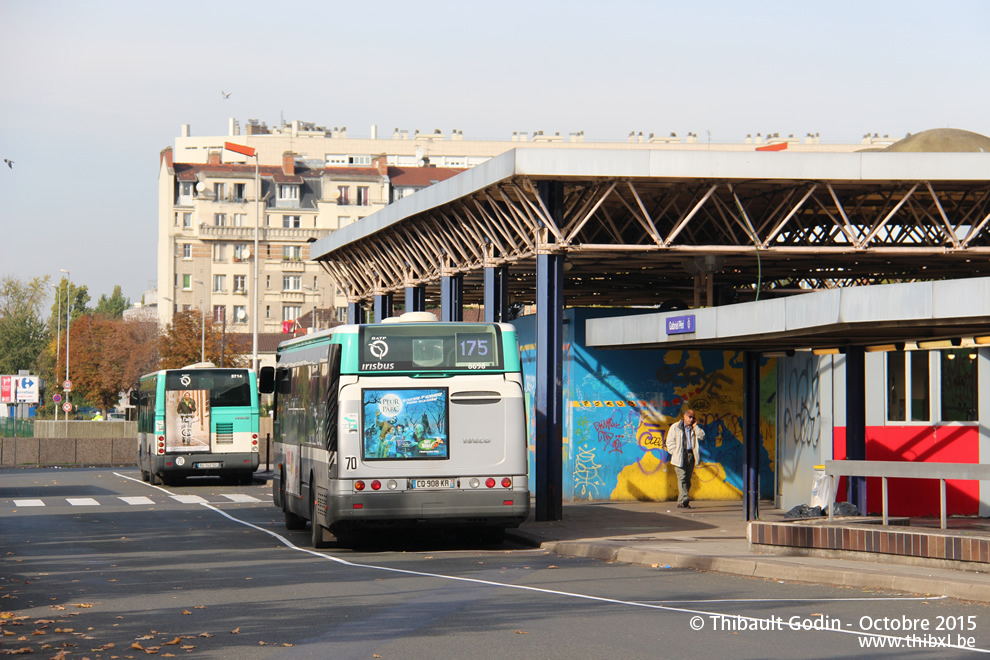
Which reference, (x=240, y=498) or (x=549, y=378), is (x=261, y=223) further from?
(x=549, y=378)

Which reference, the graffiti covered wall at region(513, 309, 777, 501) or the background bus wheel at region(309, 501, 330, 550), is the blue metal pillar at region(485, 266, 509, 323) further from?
the background bus wheel at region(309, 501, 330, 550)

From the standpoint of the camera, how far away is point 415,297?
34250 mm

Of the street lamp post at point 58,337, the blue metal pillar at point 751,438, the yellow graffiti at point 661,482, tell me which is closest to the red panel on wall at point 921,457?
the blue metal pillar at point 751,438

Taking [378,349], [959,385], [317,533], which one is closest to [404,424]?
[378,349]

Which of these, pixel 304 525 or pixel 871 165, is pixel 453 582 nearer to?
pixel 304 525

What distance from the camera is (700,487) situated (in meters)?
26.5

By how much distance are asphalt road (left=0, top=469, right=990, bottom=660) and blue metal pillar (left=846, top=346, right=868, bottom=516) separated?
4478mm

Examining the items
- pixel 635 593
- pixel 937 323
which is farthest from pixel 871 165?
pixel 635 593

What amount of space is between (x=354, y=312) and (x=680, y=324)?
24008 millimetres

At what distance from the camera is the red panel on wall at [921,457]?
68.5 feet

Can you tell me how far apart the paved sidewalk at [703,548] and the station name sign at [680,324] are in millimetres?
Result: 2894

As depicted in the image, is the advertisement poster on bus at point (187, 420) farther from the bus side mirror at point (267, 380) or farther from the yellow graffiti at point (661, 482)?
the yellow graffiti at point (661, 482)

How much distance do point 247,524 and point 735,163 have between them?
10369mm

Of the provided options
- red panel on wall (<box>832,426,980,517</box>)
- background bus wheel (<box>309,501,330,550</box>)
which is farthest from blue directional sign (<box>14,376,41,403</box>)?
red panel on wall (<box>832,426,980,517</box>)
